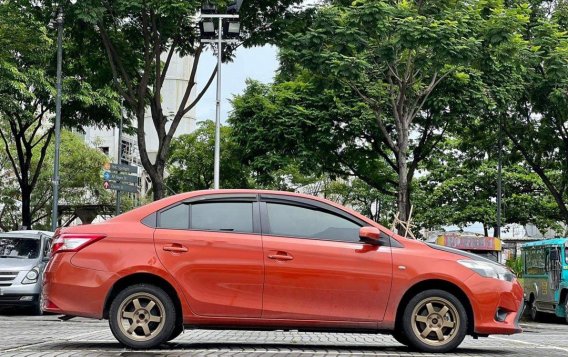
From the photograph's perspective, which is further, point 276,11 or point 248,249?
point 276,11

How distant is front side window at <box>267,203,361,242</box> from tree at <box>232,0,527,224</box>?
1160 cm

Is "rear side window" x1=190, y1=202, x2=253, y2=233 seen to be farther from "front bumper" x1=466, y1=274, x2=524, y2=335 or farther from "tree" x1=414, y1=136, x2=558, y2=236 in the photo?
"tree" x1=414, y1=136, x2=558, y2=236

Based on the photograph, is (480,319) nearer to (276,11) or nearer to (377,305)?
(377,305)

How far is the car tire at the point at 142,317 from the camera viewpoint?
8.69 metres

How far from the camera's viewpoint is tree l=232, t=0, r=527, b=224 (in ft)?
66.8

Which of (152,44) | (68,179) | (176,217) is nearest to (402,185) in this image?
(152,44)

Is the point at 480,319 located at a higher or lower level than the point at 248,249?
lower

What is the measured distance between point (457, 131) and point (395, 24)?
1177cm

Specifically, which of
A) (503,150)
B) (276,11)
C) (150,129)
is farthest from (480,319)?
(150,129)

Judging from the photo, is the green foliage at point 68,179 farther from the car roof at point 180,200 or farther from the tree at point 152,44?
the car roof at point 180,200

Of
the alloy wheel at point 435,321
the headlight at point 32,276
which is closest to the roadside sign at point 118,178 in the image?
the headlight at point 32,276

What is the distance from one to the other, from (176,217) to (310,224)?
1.35 meters

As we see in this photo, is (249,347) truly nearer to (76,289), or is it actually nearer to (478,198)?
(76,289)

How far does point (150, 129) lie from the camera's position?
8894 centimetres
